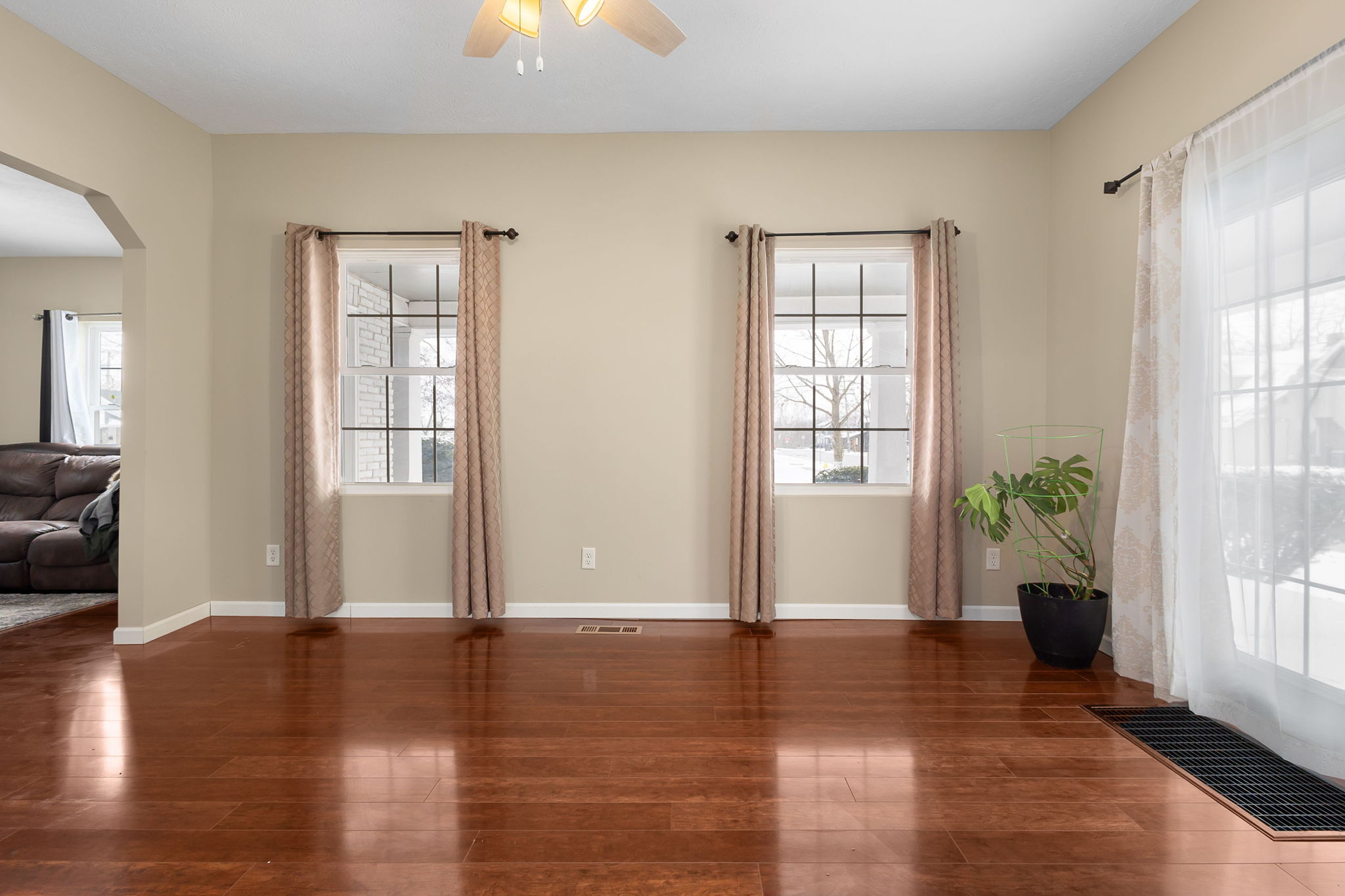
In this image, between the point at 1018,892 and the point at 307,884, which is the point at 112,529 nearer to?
the point at 307,884

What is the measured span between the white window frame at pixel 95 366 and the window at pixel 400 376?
359 cm

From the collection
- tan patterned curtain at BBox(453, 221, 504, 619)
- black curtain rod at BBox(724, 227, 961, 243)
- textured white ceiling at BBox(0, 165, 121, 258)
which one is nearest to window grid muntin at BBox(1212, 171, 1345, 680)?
black curtain rod at BBox(724, 227, 961, 243)

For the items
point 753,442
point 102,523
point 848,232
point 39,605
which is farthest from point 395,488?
Result: point 848,232

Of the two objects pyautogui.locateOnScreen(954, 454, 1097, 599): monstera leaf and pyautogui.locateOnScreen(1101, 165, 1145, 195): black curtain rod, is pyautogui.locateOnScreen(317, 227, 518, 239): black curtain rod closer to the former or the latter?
pyautogui.locateOnScreen(954, 454, 1097, 599): monstera leaf

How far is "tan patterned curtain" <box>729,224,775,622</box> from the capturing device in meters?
3.65

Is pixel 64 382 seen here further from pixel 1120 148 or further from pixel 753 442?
pixel 1120 148

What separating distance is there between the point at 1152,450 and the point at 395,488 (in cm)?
370

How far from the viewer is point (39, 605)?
13.4 feet

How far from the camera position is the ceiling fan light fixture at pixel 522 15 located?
2.20 metres

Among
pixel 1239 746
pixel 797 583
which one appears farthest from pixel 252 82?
pixel 1239 746

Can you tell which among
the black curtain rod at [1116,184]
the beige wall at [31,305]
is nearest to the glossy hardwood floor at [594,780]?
the black curtain rod at [1116,184]

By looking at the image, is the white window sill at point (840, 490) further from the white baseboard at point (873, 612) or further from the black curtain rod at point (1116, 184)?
the black curtain rod at point (1116, 184)

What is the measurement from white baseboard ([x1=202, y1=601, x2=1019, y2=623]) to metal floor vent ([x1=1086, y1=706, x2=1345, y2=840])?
125 cm

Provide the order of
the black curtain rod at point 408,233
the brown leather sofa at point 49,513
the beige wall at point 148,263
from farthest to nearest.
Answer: the brown leather sofa at point 49,513, the black curtain rod at point 408,233, the beige wall at point 148,263
